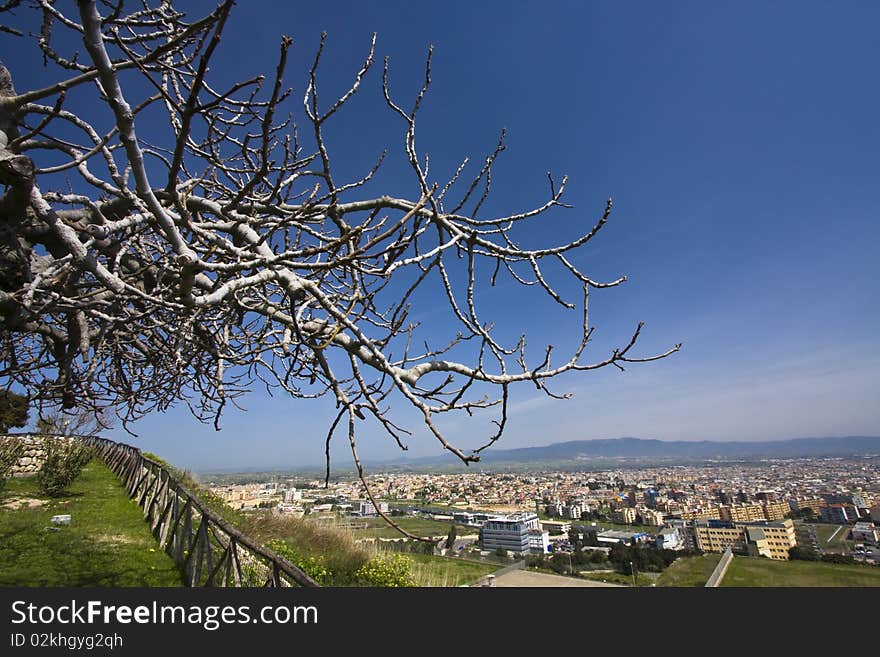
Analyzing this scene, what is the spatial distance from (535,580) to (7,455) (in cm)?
1966

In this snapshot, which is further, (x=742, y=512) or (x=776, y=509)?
(x=742, y=512)

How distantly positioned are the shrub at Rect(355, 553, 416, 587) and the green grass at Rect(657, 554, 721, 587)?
9.26m

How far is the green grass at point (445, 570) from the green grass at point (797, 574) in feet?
31.7

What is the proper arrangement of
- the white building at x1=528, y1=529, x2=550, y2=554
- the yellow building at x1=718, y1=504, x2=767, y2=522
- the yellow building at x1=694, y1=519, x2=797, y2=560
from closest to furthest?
the yellow building at x1=694, y1=519, x2=797, y2=560 < the white building at x1=528, y1=529, x2=550, y2=554 < the yellow building at x1=718, y1=504, x2=767, y2=522

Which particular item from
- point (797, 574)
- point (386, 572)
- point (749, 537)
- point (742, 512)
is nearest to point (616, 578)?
point (797, 574)

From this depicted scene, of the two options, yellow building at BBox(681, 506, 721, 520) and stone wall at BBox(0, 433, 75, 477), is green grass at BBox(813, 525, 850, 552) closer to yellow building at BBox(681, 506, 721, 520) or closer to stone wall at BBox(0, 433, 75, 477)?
yellow building at BBox(681, 506, 721, 520)

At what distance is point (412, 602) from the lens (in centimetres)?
331

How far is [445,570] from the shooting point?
50.0 ft

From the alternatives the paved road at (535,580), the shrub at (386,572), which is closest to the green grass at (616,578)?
the paved road at (535,580)

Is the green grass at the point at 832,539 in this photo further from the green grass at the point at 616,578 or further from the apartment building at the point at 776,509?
the green grass at the point at 616,578

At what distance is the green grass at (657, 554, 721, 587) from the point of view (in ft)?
51.5

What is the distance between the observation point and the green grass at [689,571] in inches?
617

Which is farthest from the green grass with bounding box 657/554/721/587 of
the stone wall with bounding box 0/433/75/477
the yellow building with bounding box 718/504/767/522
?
the stone wall with bounding box 0/433/75/477

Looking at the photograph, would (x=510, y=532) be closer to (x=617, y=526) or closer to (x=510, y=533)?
(x=510, y=533)
